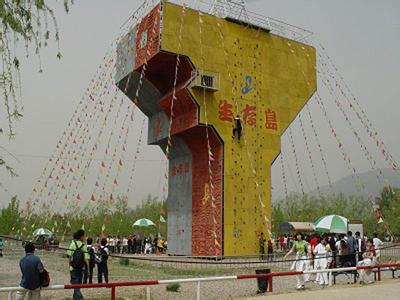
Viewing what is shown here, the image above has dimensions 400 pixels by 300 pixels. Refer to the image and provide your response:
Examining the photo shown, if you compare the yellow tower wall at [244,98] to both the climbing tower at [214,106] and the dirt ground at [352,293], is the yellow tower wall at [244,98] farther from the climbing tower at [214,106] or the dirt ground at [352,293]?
the dirt ground at [352,293]

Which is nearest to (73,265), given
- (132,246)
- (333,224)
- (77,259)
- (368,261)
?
(77,259)

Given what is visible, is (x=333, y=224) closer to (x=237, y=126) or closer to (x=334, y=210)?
(x=237, y=126)

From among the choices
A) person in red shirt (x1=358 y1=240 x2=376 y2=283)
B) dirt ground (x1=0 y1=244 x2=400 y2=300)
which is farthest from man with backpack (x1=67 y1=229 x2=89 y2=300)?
person in red shirt (x1=358 y1=240 x2=376 y2=283)

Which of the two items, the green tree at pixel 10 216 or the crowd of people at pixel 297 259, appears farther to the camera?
the green tree at pixel 10 216

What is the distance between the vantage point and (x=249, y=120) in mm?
26156

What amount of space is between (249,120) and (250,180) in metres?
3.33

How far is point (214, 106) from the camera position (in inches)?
983

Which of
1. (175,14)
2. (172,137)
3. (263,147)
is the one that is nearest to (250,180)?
(263,147)

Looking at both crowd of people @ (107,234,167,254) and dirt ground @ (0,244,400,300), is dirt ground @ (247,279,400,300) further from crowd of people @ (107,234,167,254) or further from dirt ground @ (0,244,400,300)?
crowd of people @ (107,234,167,254)

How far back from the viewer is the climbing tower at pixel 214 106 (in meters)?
24.5

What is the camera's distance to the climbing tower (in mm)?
24500

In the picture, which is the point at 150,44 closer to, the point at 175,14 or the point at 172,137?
the point at 175,14

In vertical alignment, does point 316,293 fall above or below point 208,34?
below

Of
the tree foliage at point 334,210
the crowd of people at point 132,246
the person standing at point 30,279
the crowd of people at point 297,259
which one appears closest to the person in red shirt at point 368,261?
the crowd of people at point 297,259
